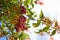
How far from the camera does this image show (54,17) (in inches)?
41.7

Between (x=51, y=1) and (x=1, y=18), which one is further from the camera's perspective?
(x=51, y=1)

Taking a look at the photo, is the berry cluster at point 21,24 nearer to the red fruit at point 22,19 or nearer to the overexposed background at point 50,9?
the red fruit at point 22,19

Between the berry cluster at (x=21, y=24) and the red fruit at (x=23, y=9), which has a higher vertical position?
the red fruit at (x=23, y=9)

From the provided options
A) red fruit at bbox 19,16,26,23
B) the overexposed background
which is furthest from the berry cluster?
the overexposed background

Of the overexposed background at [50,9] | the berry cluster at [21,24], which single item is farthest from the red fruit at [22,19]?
the overexposed background at [50,9]

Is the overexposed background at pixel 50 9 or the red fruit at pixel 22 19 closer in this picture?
the red fruit at pixel 22 19

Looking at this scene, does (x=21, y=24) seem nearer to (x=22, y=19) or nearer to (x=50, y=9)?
(x=22, y=19)

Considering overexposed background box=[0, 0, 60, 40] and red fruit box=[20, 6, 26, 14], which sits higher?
red fruit box=[20, 6, 26, 14]

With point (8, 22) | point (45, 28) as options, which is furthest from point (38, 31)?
point (8, 22)

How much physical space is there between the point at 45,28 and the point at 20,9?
0.42ft

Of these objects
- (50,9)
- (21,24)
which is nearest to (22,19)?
(21,24)

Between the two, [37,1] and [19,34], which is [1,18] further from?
[37,1]

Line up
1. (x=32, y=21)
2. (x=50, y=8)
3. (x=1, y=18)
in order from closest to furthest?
1. (x=1, y=18)
2. (x=32, y=21)
3. (x=50, y=8)

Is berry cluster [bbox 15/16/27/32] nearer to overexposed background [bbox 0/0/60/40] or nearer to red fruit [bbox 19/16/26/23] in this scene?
red fruit [bbox 19/16/26/23]
